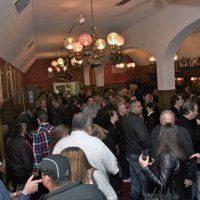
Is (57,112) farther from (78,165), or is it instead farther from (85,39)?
(78,165)

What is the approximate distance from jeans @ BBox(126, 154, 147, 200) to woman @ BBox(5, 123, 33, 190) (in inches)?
65.2

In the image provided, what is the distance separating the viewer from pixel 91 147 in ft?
12.1

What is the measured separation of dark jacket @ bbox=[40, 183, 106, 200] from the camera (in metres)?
2.04

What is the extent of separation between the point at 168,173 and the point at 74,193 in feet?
5.50

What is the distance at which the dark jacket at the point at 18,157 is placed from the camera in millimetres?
5043

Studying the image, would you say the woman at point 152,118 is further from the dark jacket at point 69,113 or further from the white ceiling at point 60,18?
the white ceiling at point 60,18

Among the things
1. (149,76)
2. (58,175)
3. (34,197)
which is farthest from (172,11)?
(149,76)

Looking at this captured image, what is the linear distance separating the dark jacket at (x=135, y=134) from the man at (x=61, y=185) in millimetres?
3050

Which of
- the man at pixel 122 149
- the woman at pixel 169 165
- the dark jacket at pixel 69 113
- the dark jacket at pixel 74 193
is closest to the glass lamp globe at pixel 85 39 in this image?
the man at pixel 122 149

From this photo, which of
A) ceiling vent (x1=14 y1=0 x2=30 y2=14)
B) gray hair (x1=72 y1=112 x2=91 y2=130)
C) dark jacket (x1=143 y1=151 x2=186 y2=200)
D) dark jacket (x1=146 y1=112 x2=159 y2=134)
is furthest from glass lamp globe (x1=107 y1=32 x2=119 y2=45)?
dark jacket (x1=143 y1=151 x2=186 y2=200)

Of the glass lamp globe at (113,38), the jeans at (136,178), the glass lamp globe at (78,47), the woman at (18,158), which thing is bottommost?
the jeans at (136,178)

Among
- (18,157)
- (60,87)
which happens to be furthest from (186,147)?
(60,87)

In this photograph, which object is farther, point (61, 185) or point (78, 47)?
point (78, 47)

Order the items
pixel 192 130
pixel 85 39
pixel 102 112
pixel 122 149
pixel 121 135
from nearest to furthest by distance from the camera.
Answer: pixel 192 130, pixel 121 135, pixel 122 149, pixel 102 112, pixel 85 39
